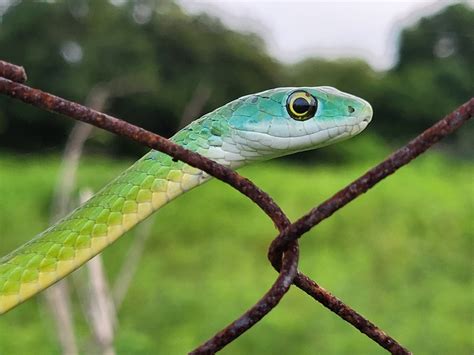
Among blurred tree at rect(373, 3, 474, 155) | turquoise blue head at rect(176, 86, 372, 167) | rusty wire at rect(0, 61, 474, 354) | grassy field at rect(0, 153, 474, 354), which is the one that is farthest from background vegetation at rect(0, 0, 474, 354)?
rusty wire at rect(0, 61, 474, 354)

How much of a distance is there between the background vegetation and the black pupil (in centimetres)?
47

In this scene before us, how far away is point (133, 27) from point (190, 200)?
416 inches

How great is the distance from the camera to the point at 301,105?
1.23 metres

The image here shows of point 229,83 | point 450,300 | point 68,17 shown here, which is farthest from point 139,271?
point 68,17

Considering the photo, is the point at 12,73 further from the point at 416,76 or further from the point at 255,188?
the point at 416,76

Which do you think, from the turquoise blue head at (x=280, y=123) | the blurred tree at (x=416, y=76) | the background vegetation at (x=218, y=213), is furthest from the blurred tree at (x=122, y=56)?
the turquoise blue head at (x=280, y=123)

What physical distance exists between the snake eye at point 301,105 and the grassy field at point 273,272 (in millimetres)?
2893

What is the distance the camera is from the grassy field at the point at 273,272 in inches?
205

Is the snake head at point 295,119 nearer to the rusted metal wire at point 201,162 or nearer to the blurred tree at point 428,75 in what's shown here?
the rusted metal wire at point 201,162

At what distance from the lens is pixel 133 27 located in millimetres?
19047

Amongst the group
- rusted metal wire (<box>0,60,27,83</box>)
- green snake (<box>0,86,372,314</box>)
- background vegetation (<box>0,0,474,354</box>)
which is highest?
rusted metal wire (<box>0,60,27,83</box>)

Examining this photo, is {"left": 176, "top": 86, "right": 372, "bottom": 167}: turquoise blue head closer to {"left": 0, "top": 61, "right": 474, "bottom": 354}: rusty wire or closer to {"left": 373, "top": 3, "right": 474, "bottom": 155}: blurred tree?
{"left": 0, "top": 61, "right": 474, "bottom": 354}: rusty wire

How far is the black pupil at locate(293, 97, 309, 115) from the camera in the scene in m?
1.21

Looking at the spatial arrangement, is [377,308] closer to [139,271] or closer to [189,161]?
[139,271]
